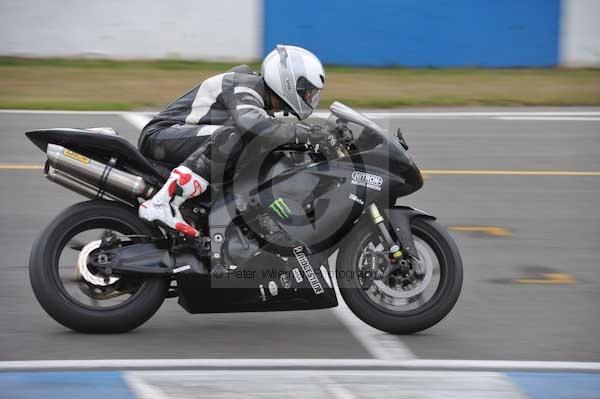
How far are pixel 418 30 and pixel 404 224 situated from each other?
12.1m

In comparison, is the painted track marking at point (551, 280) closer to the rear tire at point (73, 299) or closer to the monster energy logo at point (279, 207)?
the monster energy logo at point (279, 207)

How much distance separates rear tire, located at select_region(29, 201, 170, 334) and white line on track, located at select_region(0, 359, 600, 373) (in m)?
0.36

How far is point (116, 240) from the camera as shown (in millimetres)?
5941

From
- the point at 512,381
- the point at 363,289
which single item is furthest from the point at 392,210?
the point at 512,381

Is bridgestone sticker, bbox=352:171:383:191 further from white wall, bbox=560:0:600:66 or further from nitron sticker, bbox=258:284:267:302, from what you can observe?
white wall, bbox=560:0:600:66

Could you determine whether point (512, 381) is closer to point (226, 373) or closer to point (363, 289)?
point (363, 289)

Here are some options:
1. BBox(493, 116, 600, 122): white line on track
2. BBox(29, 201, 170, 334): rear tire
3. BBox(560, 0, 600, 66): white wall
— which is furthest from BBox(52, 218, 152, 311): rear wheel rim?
BBox(560, 0, 600, 66): white wall

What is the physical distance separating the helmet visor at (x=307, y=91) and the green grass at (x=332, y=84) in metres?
8.28

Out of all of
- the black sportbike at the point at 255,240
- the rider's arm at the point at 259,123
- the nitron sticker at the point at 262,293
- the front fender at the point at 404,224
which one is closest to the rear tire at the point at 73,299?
the black sportbike at the point at 255,240

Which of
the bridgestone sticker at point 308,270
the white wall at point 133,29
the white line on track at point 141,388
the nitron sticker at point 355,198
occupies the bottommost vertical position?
the white wall at point 133,29

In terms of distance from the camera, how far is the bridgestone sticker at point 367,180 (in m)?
5.92

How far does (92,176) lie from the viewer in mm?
5875

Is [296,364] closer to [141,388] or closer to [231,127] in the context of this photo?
[141,388]

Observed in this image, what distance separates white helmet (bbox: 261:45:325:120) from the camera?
5.83m
